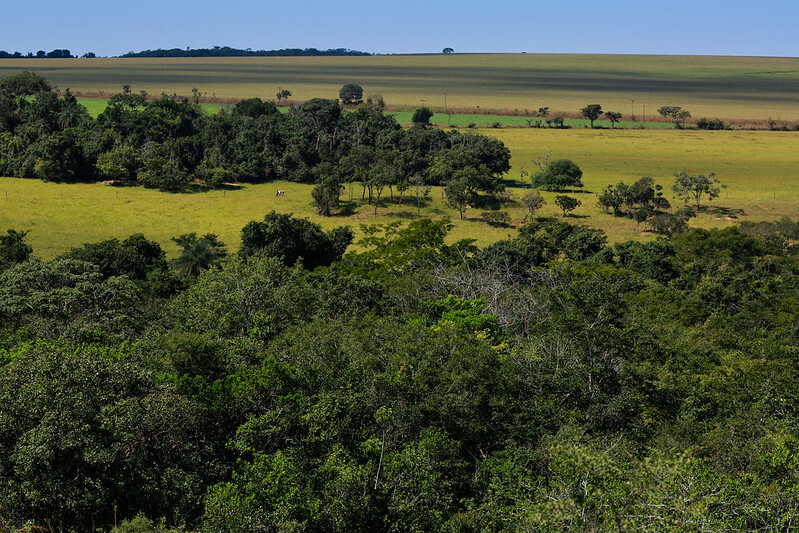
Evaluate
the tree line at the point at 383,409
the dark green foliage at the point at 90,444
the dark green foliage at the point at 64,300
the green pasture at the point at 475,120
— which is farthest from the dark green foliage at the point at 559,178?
the dark green foliage at the point at 90,444

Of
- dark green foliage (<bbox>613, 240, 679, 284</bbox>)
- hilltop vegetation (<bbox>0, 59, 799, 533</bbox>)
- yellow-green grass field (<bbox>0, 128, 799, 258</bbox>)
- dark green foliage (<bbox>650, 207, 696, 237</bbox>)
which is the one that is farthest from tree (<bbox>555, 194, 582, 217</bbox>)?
dark green foliage (<bbox>613, 240, 679, 284</bbox>)

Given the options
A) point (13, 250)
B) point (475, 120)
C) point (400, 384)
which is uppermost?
point (475, 120)

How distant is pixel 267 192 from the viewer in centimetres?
7044

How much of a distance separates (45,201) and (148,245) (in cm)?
2412

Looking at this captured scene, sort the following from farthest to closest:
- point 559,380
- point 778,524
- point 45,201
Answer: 1. point 45,201
2. point 559,380
3. point 778,524

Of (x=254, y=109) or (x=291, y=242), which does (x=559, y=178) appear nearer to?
(x=291, y=242)

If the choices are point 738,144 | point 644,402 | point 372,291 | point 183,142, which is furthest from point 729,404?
point 738,144

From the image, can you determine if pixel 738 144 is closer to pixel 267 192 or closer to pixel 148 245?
pixel 267 192

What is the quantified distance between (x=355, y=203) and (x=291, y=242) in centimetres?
2194

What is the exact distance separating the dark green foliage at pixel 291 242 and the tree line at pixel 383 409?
12.5 meters

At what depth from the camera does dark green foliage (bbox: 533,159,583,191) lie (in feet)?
233

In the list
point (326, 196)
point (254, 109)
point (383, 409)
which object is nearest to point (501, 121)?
point (254, 109)

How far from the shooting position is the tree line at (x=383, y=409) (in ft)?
46.8

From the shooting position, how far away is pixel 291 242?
44.8 metres
